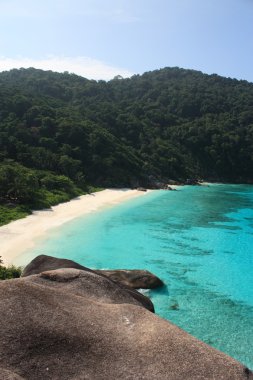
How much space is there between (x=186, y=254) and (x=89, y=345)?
99.7ft

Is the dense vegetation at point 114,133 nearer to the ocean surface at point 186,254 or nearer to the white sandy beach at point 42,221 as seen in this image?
the white sandy beach at point 42,221

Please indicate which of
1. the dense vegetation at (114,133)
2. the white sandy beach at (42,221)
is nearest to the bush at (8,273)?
the white sandy beach at (42,221)

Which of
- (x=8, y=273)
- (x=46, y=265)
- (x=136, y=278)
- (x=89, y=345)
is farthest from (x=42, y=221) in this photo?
(x=89, y=345)

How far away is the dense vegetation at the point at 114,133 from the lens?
74.5 metres

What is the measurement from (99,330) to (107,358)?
3.21ft

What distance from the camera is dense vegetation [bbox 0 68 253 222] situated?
7450 cm

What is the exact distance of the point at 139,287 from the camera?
2755 centimetres

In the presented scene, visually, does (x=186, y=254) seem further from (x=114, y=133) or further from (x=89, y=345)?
(x=114, y=133)

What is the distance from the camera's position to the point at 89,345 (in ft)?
29.6

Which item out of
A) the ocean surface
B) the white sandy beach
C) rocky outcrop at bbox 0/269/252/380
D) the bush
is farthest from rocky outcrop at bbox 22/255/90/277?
the white sandy beach

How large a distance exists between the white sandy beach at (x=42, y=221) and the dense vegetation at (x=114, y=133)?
2.51m

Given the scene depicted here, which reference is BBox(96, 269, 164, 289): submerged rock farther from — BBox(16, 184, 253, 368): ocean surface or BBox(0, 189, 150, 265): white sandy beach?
BBox(0, 189, 150, 265): white sandy beach

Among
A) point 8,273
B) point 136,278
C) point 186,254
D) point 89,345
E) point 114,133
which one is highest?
point 114,133

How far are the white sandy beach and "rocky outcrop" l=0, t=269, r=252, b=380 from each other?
2277 cm
